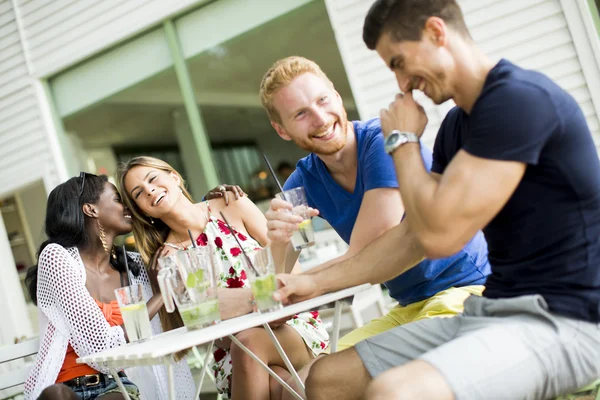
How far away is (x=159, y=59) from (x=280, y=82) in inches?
140

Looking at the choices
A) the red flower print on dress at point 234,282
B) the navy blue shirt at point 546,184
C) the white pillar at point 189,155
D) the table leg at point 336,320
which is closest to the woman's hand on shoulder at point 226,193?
the red flower print on dress at point 234,282

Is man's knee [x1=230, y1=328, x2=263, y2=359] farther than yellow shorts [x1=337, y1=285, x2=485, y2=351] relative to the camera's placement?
Yes

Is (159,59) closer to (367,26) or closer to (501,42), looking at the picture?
(501,42)

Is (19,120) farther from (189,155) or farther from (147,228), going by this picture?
(189,155)

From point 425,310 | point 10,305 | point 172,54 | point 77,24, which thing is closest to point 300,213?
point 425,310

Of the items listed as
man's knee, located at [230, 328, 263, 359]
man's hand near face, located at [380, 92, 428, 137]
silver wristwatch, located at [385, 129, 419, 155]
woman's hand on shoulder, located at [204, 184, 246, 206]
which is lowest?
man's knee, located at [230, 328, 263, 359]

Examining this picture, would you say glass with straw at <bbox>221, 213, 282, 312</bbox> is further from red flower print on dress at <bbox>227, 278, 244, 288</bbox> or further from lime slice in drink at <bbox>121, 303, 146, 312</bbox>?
red flower print on dress at <bbox>227, 278, 244, 288</bbox>

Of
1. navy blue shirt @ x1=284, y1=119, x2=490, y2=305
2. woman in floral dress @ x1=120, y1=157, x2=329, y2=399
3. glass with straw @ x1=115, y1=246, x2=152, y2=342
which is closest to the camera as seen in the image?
navy blue shirt @ x1=284, y1=119, x2=490, y2=305

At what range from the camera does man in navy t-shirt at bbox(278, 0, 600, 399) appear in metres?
1.24

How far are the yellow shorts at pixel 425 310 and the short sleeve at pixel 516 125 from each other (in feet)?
1.84

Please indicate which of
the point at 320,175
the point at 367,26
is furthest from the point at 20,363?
the point at 367,26

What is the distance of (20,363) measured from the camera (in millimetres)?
5504

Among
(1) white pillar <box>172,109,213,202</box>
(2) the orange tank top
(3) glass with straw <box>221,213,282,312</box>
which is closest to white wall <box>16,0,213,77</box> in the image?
(2) the orange tank top

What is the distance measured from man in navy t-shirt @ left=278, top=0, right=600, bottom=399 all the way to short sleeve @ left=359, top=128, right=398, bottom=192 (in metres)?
0.38
